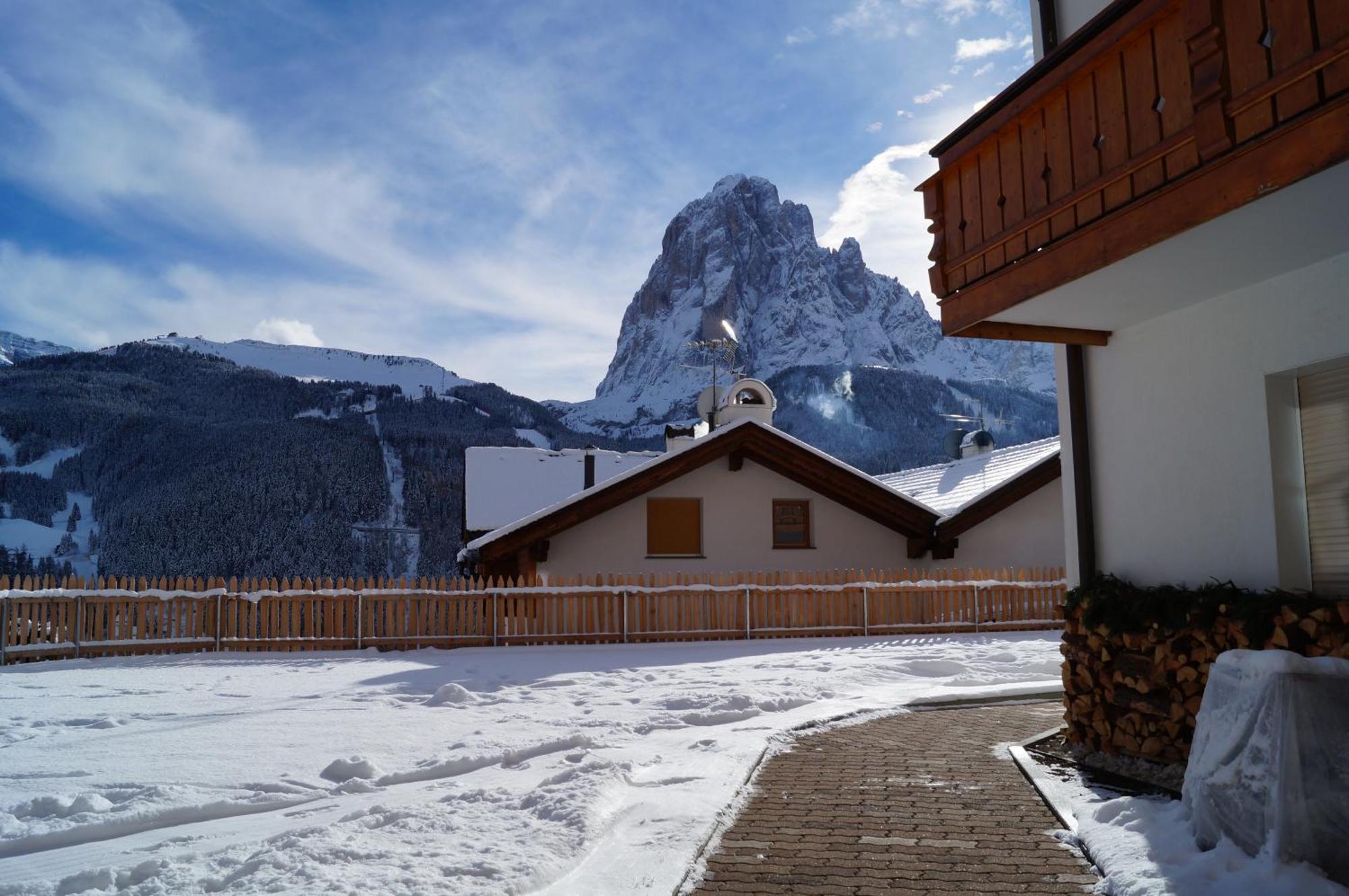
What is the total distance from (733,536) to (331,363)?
7214 inches

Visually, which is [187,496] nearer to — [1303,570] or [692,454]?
[692,454]

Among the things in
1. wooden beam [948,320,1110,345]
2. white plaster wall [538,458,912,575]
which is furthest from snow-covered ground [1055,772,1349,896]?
white plaster wall [538,458,912,575]

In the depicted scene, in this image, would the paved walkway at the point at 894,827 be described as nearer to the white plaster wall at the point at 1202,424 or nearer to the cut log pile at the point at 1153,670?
the cut log pile at the point at 1153,670

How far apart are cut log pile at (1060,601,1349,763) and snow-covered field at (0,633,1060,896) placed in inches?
87.2

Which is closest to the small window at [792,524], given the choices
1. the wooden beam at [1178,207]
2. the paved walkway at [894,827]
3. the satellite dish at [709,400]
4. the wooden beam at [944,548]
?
the wooden beam at [944,548]

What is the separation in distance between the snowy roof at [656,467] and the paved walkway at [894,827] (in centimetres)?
977

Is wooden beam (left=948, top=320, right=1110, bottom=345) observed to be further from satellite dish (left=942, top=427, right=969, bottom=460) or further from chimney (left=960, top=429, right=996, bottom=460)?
satellite dish (left=942, top=427, right=969, bottom=460)

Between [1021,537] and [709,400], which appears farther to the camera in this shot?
[709,400]

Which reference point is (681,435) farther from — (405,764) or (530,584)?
(405,764)

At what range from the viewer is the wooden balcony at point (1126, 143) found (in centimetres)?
414

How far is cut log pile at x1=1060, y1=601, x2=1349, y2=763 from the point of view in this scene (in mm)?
5035

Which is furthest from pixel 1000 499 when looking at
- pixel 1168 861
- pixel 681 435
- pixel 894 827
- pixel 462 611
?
pixel 1168 861

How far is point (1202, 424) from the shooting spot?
617cm

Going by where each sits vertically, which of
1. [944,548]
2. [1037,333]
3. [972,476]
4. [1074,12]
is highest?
[1074,12]
